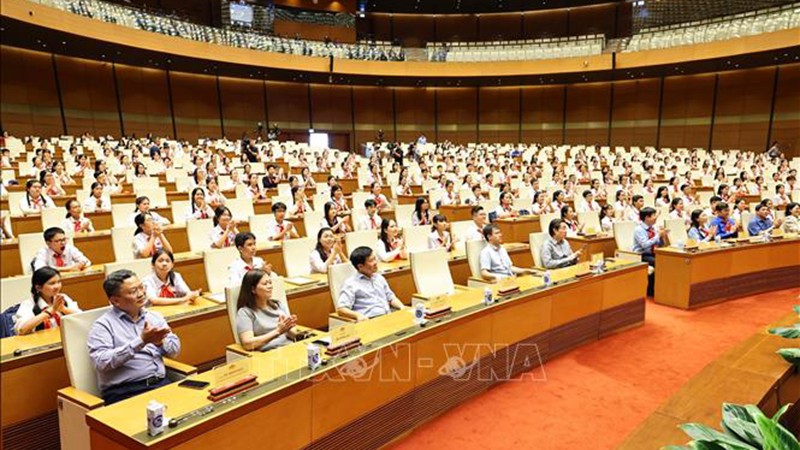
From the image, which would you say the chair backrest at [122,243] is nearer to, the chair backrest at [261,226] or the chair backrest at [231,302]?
the chair backrest at [261,226]

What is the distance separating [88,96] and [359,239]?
46.6ft

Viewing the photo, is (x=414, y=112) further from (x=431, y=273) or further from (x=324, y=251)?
(x=431, y=273)

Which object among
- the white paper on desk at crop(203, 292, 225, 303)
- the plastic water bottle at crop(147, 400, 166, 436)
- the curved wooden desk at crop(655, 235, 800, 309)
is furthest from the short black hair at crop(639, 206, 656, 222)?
the plastic water bottle at crop(147, 400, 166, 436)

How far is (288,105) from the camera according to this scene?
2062 cm

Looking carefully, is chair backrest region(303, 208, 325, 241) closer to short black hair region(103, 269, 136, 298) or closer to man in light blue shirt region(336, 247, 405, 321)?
man in light blue shirt region(336, 247, 405, 321)

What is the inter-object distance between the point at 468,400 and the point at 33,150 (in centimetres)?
1227

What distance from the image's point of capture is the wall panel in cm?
2244

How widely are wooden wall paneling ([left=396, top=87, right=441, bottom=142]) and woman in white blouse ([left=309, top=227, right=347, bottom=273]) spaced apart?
1838 centimetres

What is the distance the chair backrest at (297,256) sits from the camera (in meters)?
4.72

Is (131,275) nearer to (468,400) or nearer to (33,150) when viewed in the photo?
(468,400)

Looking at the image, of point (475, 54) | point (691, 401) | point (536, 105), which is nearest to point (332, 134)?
point (475, 54)

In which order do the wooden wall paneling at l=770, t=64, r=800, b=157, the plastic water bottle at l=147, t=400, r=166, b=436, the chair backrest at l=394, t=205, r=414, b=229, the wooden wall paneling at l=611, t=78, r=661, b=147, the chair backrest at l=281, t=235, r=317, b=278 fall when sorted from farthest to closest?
1. the wooden wall paneling at l=611, t=78, r=661, b=147
2. the wooden wall paneling at l=770, t=64, r=800, b=157
3. the chair backrest at l=394, t=205, r=414, b=229
4. the chair backrest at l=281, t=235, r=317, b=278
5. the plastic water bottle at l=147, t=400, r=166, b=436

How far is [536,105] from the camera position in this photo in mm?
21609

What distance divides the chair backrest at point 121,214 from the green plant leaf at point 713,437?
6.10m
